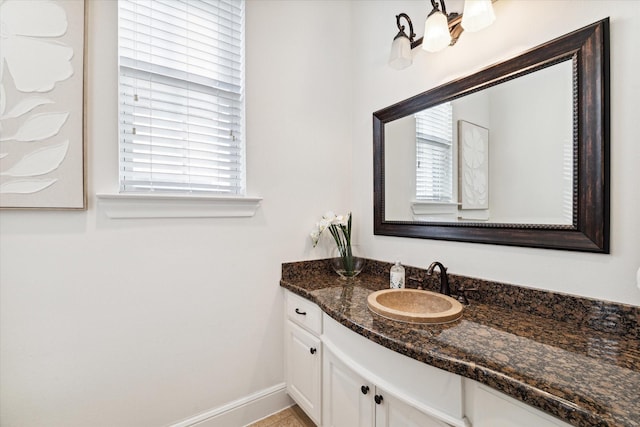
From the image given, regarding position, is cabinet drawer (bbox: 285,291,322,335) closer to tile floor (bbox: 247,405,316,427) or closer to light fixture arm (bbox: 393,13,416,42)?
tile floor (bbox: 247,405,316,427)

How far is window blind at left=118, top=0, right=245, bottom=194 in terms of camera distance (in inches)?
54.4

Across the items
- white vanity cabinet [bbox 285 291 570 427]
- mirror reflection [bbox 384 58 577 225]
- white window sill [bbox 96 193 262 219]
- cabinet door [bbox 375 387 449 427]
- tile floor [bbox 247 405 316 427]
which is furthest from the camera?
tile floor [bbox 247 405 316 427]

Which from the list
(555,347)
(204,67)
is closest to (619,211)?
(555,347)

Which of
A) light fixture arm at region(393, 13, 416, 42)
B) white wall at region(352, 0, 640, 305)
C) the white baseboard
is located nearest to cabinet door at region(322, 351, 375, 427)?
the white baseboard

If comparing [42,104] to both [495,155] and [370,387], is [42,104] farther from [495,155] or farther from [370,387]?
[495,155]

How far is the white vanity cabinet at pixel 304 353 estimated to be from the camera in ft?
4.89

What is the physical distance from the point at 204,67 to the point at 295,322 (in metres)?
1.54

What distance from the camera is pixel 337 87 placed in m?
2.05

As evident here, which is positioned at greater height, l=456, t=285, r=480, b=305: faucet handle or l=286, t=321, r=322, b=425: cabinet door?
l=456, t=285, r=480, b=305: faucet handle

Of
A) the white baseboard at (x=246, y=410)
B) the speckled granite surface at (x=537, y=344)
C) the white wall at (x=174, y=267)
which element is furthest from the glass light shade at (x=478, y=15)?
the white baseboard at (x=246, y=410)

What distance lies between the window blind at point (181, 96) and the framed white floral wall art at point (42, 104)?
0.56ft

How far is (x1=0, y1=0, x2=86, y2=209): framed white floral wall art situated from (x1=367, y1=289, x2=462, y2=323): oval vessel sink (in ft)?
4.48

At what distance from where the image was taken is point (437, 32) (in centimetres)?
135

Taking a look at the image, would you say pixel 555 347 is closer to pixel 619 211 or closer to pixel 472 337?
pixel 472 337
